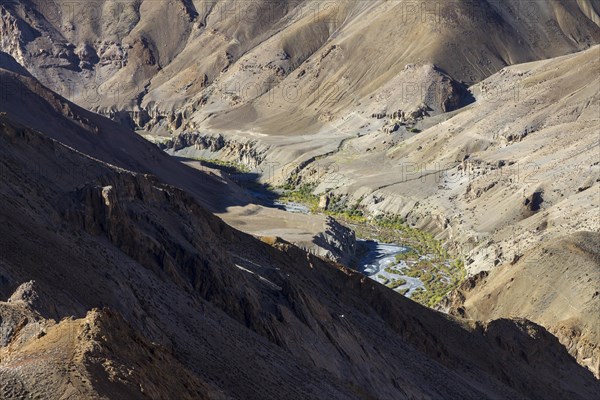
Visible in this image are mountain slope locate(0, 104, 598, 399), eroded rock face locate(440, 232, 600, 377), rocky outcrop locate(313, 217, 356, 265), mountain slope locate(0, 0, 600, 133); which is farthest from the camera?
mountain slope locate(0, 0, 600, 133)

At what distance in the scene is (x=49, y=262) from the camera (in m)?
23.6

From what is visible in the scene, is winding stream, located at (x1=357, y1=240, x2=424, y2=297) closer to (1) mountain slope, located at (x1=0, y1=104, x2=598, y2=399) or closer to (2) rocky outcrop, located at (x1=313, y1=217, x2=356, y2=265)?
(2) rocky outcrop, located at (x1=313, y1=217, x2=356, y2=265)

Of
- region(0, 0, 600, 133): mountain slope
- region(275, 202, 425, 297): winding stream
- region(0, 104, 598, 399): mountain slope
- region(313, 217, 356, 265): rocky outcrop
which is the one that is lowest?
region(275, 202, 425, 297): winding stream

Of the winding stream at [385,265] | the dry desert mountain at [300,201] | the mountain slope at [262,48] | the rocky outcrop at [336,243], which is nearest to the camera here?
the dry desert mountain at [300,201]

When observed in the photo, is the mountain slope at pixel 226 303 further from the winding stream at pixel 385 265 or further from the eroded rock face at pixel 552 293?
the winding stream at pixel 385 265

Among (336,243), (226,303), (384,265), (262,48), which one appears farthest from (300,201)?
(226,303)

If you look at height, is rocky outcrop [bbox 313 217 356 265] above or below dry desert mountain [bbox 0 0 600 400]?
below

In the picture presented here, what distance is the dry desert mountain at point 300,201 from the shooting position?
23562 millimetres

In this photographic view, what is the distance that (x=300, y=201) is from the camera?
3819 inches

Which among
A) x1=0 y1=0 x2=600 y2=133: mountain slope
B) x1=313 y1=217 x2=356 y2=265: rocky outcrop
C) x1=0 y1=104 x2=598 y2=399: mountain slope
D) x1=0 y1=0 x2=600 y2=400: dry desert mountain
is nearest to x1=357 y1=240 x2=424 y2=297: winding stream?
x1=0 y1=0 x2=600 y2=400: dry desert mountain

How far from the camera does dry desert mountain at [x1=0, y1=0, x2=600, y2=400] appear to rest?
2356 centimetres

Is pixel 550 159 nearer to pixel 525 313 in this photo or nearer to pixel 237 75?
pixel 525 313

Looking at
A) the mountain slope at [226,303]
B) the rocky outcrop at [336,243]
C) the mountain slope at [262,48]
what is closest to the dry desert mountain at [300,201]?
the mountain slope at [226,303]

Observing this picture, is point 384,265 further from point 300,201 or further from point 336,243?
point 300,201
